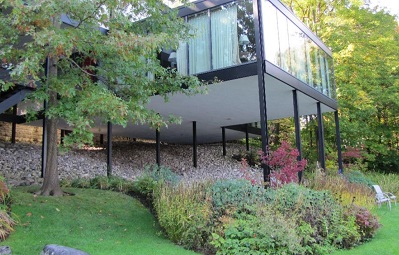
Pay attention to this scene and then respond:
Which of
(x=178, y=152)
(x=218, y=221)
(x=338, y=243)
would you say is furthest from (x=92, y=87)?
(x=178, y=152)

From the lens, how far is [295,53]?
Result: 1066cm

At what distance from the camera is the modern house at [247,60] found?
27.7ft

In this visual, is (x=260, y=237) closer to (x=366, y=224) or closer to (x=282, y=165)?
(x=366, y=224)

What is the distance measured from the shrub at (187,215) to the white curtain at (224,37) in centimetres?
391

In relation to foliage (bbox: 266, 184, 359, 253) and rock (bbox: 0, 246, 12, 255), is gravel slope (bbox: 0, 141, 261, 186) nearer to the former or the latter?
foliage (bbox: 266, 184, 359, 253)

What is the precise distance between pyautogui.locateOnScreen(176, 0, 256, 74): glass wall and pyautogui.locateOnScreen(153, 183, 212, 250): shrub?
3962 mm

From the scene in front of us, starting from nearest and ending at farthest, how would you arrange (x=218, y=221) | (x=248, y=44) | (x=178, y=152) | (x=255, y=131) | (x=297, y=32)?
(x=218, y=221) < (x=248, y=44) < (x=297, y=32) < (x=178, y=152) < (x=255, y=131)

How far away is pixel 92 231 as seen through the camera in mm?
5621

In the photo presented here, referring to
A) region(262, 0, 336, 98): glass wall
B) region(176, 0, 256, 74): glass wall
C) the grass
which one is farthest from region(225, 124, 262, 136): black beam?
the grass

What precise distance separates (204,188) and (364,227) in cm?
284

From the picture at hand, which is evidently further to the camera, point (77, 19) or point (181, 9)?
point (181, 9)

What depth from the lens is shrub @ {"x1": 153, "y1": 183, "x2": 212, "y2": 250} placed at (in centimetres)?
514

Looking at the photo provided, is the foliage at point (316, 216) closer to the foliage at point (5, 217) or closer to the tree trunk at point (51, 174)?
the foliage at point (5, 217)

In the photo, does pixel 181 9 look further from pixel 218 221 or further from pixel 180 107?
pixel 218 221
